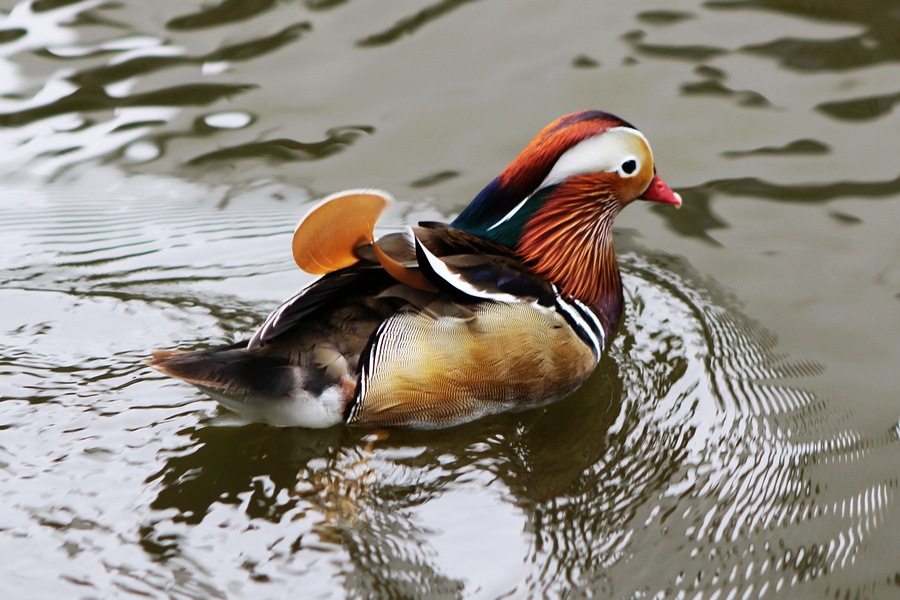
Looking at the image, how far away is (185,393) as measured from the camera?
3.48 m

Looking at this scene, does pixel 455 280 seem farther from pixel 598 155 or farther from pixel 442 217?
pixel 442 217

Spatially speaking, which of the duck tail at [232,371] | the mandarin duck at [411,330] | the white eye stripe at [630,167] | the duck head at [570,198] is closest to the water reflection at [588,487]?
the mandarin duck at [411,330]

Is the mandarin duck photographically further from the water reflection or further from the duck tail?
the water reflection

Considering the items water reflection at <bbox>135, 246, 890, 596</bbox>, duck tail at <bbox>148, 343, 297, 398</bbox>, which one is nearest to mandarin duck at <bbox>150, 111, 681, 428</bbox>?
duck tail at <bbox>148, 343, 297, 398</bbox>

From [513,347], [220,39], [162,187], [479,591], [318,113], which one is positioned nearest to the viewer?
[479,591]

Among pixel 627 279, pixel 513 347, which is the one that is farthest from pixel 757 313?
pixel 513 347

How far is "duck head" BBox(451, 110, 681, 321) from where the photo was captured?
141 inches

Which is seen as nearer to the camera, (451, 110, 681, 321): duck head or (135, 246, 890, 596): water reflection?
(135, 246, 890, 596): water reflection

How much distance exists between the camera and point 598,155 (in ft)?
11.9

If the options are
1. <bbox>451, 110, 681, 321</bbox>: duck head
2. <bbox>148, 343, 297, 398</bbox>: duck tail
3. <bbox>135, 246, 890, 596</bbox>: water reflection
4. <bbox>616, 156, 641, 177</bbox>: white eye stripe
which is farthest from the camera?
<bbox>616, 156, 641, 177</bbox>: white eye stripe

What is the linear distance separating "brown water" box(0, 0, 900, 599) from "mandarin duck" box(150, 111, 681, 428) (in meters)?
0.16

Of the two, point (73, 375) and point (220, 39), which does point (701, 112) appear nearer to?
point (220, 39)

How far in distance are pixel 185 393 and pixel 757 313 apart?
225 centimetres

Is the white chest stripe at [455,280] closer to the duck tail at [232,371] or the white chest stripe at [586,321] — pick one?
the white chest stripe at [586,321]
